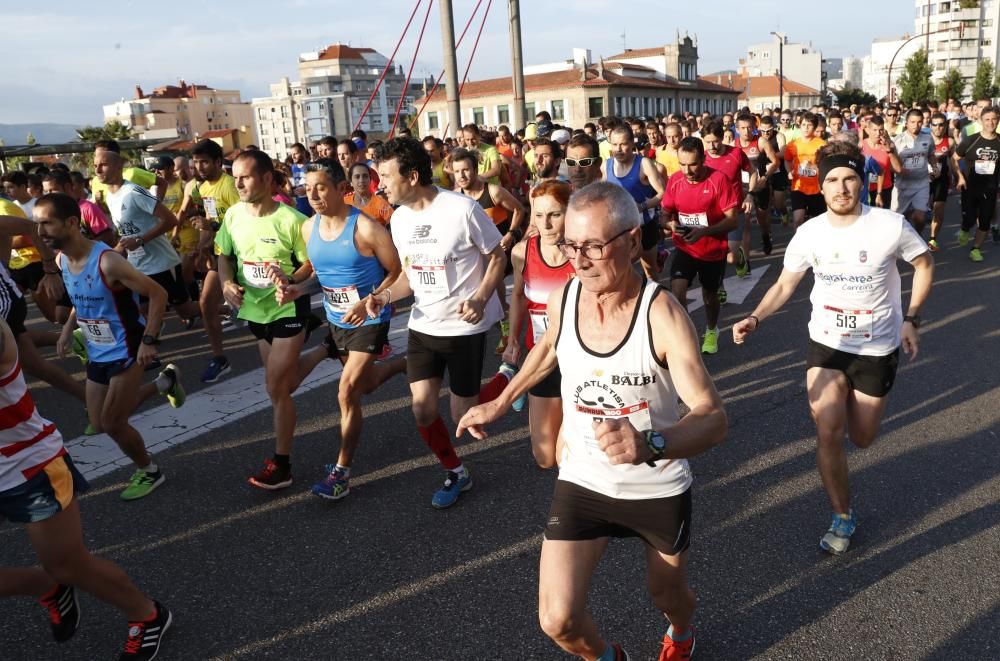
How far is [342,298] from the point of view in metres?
4.55

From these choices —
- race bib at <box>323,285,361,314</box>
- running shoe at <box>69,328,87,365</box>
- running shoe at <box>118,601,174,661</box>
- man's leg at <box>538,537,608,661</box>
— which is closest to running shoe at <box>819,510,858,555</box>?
man's leg at <box>538,537,608,661</box>

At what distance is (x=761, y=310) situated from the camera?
3.75 meters

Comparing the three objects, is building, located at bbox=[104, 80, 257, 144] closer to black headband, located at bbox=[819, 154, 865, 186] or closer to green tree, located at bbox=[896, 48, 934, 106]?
green tree, located at bbox=[896, 48, 934, 106]

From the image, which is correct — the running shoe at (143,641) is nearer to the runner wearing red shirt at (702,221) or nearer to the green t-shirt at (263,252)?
the green t-shirt at (263,252)

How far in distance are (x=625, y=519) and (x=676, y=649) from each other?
0.73 meters

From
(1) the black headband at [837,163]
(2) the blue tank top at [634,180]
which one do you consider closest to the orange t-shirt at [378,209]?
(2) the blue tank top at [634,180]

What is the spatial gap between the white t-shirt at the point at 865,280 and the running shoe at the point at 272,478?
10.1ft

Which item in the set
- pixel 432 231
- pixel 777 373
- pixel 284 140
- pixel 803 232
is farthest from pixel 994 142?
pixel 284 140

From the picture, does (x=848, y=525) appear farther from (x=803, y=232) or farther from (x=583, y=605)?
(x=583, y=605)

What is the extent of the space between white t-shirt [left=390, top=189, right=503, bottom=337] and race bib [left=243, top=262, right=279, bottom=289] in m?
0.89

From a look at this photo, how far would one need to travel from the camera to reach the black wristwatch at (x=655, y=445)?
201 centimetres

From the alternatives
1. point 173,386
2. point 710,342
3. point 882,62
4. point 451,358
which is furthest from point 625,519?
point 882,62

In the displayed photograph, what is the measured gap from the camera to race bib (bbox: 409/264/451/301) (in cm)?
427

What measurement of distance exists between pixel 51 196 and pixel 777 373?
5248 millimetres
